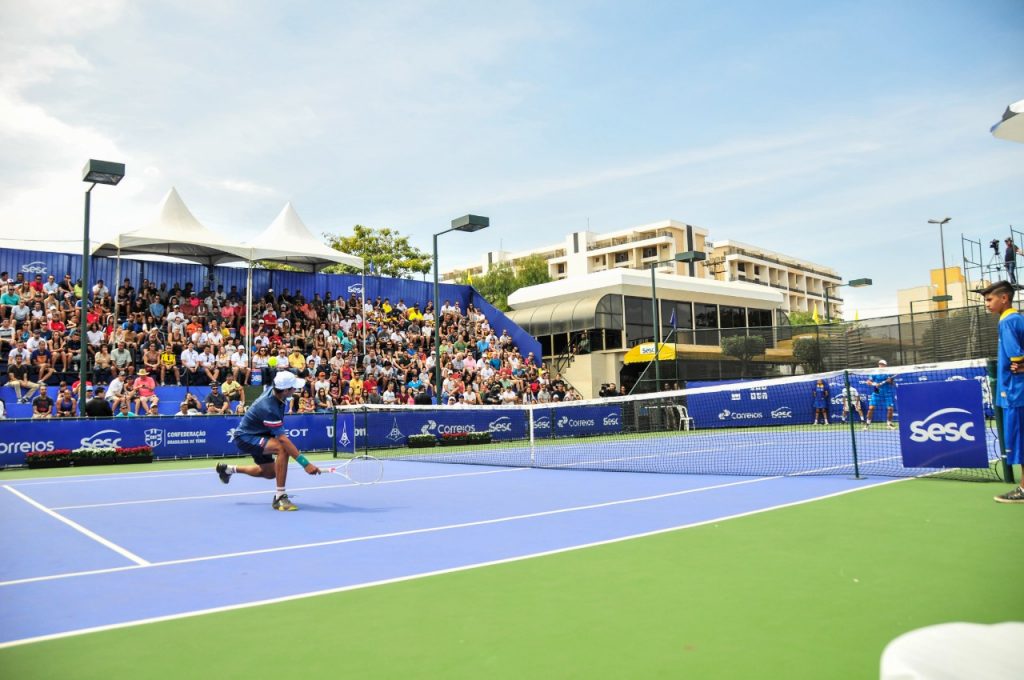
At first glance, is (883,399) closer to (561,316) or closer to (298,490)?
(298,490)

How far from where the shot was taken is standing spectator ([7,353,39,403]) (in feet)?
63.6

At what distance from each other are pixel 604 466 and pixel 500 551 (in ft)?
27.9

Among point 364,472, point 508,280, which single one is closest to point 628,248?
point 508,280

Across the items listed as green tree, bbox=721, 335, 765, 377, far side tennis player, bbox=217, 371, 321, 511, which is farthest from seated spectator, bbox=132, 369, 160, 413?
green tree, bbox=721, 335, 765, 377

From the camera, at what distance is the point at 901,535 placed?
20.3 ft

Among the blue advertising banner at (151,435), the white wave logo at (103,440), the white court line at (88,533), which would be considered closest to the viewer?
the white court line at (88,533)

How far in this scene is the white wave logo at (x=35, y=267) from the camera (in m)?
24.7

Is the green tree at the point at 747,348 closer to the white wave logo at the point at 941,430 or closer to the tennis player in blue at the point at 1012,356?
the white wave logo at the point at 941,430

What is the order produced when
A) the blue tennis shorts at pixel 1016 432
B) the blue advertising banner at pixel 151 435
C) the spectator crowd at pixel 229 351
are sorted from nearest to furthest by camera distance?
the blue tennis shorts at pixel 1016 432
the blue advertising banner at pixel 151 435
the spectator crowd at pixel 229 351

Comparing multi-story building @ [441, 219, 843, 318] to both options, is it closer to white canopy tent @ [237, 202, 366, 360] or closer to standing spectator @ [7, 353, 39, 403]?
white canopy tent @ [237, 202, 366, 360]

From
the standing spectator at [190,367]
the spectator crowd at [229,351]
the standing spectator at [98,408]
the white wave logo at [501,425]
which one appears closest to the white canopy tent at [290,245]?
the spectator crowd at [229,351]

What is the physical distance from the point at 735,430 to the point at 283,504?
1903 cm

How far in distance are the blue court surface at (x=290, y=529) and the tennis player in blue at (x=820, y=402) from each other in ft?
50.2

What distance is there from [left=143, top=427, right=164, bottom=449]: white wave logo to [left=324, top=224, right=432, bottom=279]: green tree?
32005 mm
